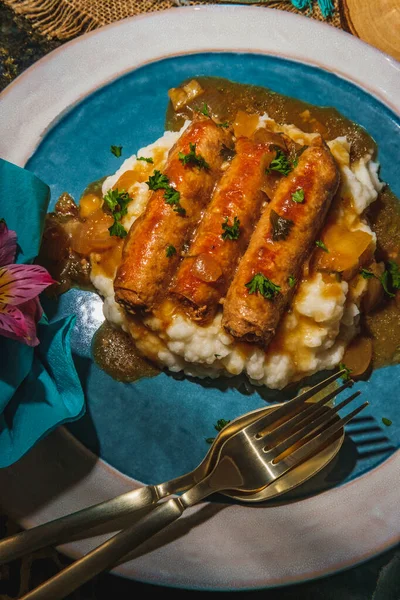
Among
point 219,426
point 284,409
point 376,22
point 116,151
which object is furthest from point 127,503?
point 376,22

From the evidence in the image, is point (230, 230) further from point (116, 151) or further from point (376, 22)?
point (376, 22)

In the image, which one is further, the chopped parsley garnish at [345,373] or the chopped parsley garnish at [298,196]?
the chopped parsley garnish at [345,373]

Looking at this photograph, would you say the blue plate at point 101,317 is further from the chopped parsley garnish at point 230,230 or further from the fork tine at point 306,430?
the chopped parsley garnish at point 230,230

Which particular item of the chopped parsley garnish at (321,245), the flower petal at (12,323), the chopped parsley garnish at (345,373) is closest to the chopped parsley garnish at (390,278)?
the chopped parsley garnish at (321,245)

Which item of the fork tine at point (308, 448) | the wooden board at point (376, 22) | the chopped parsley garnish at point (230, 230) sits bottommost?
the fork tine at point (308, 448)

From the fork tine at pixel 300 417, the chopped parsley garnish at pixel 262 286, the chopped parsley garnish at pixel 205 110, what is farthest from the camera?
the chopped parsley garnish at pixel 205 110

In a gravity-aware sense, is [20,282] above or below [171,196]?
below

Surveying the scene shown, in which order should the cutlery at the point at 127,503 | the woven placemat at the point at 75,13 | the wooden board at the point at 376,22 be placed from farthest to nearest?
the woven placemat at the point at 75,13
the wooden board at the point at 376,22
the cutlery at the point at 127,503

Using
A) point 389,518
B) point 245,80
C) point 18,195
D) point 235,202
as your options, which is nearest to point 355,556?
point 389,518
